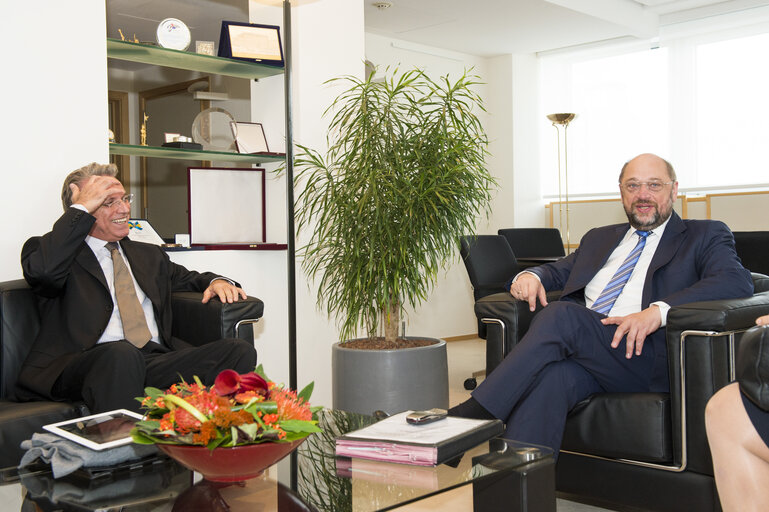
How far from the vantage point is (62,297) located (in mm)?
2602

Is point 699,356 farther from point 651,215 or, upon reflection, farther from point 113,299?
point 113,299

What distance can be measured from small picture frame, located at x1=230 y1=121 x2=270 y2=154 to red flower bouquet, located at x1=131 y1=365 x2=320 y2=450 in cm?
249

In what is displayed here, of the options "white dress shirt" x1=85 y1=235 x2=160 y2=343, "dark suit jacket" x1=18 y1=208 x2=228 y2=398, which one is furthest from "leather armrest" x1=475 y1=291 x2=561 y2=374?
"dark suit jacket" x1=18 y1=208 x2=228 y2=398

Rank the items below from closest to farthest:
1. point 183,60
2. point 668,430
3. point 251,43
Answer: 1. point 668,430
2. point 183,60
3. point 251,43

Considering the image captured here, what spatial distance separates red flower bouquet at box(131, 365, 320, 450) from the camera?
1.38 meters

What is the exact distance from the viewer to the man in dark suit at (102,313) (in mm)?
2371

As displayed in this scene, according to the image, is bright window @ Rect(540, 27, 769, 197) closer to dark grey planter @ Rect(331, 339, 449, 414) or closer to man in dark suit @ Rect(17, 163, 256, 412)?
dark grey planter @ Rect(331, 339, 449, 414)

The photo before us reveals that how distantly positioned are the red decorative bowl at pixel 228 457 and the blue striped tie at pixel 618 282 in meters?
1.72

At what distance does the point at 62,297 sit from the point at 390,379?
1.34 metres

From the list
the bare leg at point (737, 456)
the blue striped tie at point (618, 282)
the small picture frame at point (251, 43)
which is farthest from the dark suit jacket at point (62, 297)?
the bare leg at point (737, 456)

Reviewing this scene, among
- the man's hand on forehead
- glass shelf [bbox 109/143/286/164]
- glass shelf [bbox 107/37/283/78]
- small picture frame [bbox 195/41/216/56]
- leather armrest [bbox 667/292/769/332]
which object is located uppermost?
small picture frame [bbox 195/41/216/56]

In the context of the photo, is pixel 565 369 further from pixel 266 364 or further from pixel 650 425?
pixel 266 364

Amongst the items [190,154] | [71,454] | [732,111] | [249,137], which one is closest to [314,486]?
[71,454]

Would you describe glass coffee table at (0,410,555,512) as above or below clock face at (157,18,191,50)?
below
